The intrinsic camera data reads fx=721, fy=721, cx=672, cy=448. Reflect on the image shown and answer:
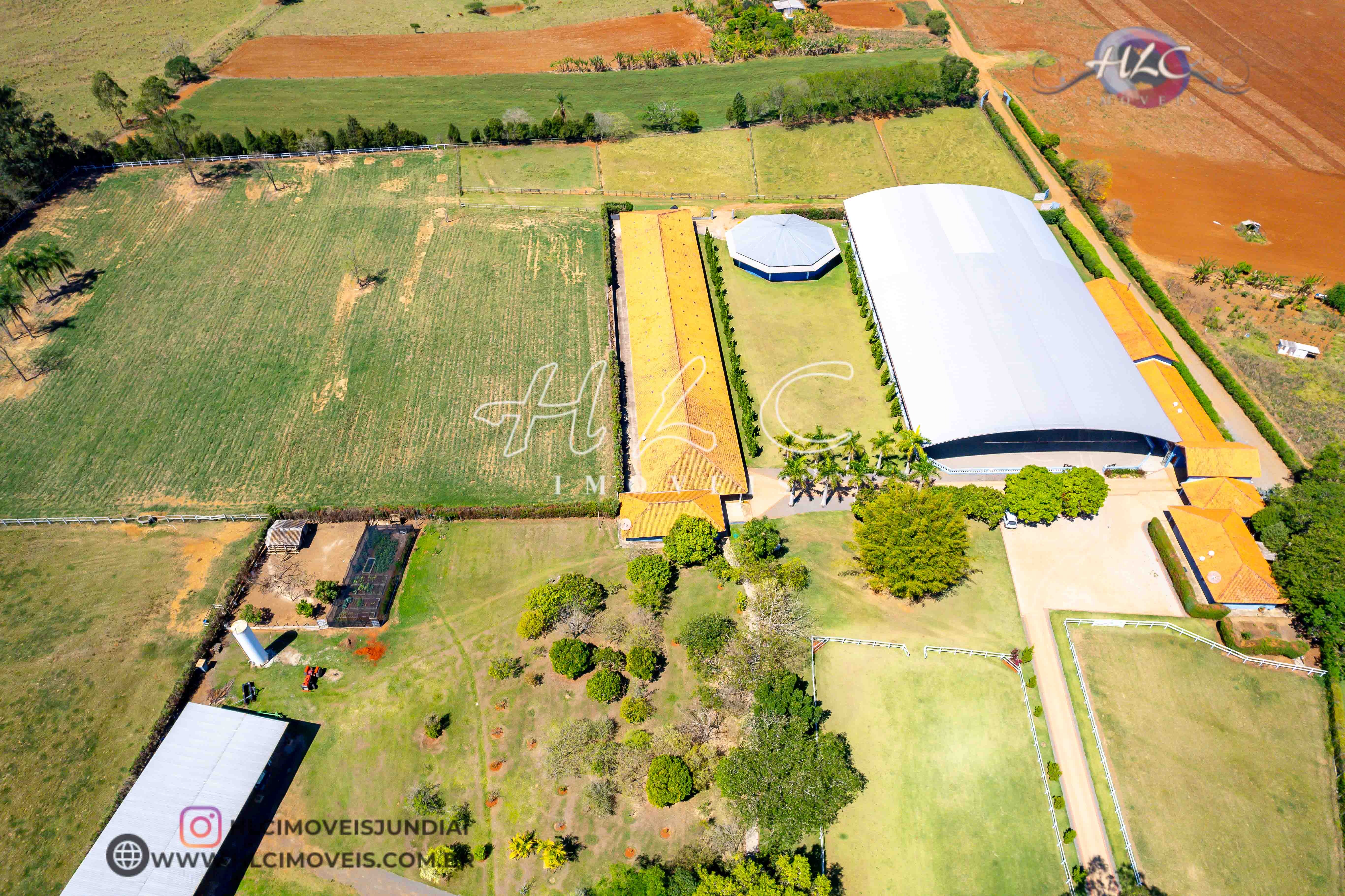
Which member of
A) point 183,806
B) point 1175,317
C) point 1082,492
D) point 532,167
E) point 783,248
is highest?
point 532,167

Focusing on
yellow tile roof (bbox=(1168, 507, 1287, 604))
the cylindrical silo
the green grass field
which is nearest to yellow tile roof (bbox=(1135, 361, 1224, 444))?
yellow tile roof (bbox=(1168, 507, 1287, 604))

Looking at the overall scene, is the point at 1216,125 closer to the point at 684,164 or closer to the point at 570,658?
the point at 684,164

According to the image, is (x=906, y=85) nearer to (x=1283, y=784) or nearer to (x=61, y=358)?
(x=1283, y=784)

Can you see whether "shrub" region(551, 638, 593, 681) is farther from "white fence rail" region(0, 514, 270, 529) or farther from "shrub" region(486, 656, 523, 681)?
"white fence rail" region(0, 514, 270, 529)

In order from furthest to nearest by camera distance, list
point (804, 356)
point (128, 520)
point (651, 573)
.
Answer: point (804, 356) < point (128, 520) < point (651, 573)

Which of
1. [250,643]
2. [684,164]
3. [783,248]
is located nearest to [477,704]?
[250,643]

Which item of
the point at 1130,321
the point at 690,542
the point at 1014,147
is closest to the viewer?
the point at 690,542

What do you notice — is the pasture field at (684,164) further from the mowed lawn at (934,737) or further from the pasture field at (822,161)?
the mowed lawn at (934,737)
